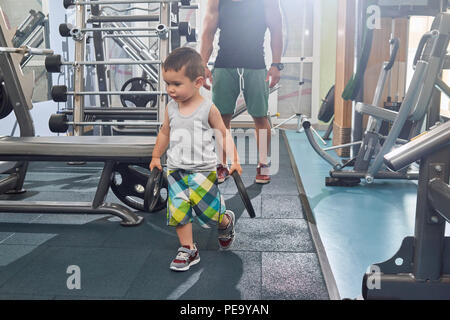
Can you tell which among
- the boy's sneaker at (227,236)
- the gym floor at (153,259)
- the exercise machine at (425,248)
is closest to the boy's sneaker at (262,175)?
the gym floor at (153,259)

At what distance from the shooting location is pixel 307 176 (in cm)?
328

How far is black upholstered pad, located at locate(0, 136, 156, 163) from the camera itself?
2.06 m

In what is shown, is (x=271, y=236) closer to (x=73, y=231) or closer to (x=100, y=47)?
(x=73, y=231)

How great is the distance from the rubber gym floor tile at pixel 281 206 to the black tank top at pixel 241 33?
0.82 m

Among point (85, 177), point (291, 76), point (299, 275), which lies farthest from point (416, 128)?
point (291, 76)

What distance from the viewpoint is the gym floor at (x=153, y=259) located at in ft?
4.88

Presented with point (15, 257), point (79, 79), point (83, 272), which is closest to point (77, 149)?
point (15, 257)

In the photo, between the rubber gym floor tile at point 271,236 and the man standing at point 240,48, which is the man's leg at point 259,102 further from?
the rubber gym floor tile at point 271,236

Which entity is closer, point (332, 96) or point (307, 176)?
point (307, 176)

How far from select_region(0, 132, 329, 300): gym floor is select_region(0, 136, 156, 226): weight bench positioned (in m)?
0.07

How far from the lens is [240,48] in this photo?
2746 mm

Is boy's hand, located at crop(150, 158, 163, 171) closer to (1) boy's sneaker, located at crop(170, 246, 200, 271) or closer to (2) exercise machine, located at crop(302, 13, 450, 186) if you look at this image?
(1) boy's sneaker, located at crop(170, 246, 200, 271)
